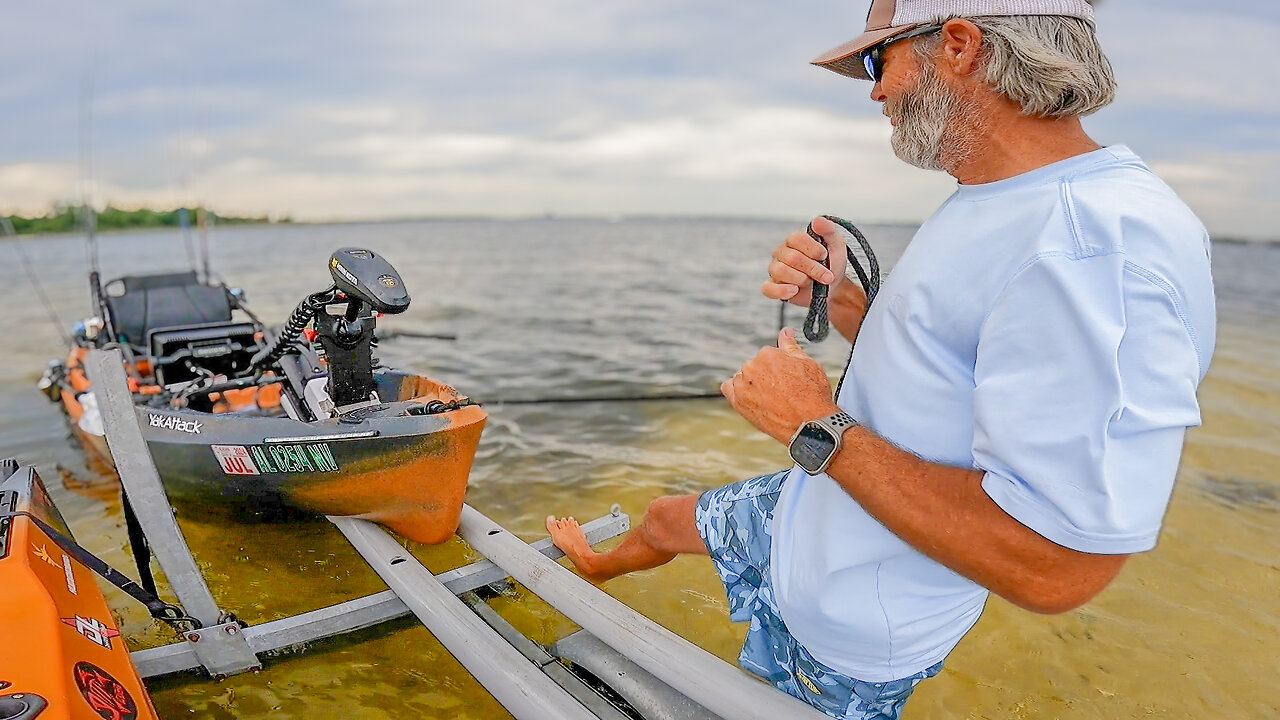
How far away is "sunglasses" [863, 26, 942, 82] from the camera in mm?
1549

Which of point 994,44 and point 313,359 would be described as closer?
point 994,44

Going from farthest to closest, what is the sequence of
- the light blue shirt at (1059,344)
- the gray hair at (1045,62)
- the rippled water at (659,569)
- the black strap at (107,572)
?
the rippled water at (659,569), the black strap at (107,572), the gray hair at (1045,62), the light blue shirt at (1059,344)

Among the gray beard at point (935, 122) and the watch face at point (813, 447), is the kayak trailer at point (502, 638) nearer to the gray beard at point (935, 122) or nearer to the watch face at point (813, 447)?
the watch face at point (813, 447)

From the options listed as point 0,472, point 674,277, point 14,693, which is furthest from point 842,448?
point 674,277

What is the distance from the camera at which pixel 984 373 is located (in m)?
1.34

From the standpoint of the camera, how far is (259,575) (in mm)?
4461

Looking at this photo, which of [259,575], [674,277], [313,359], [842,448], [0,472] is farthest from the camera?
[674,277]

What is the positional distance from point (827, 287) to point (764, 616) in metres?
1.01

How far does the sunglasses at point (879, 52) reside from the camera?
5.08ft

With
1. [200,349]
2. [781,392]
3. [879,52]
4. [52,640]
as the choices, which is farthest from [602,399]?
[879,52]

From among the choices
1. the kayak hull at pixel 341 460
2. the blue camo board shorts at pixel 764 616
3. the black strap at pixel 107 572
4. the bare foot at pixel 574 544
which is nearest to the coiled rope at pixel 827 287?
the blue camo board shorts at pixel 764 616

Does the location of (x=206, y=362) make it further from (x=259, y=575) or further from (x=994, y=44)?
(x=994, y=44)

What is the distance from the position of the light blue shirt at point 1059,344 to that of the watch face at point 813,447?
187 mm

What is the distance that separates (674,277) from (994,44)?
26743 millimetres
